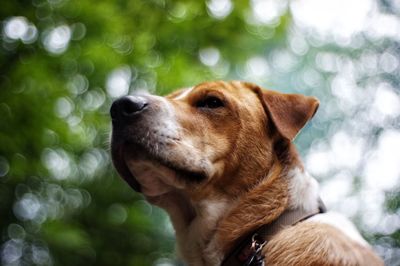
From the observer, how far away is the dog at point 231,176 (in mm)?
2152

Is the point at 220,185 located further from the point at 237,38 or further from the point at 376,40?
the point at 376,40

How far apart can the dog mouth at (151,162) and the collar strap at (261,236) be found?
1.11 feet

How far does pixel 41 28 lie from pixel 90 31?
37 centimetres

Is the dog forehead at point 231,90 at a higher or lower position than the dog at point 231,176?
higher

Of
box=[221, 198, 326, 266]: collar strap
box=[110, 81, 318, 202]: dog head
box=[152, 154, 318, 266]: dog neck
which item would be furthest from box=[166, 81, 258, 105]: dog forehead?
box=[221, 198, 326, 266]: collar strap

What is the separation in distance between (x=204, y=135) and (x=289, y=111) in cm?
43

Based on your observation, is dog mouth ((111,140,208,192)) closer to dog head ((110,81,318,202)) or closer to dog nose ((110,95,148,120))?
dog head ((110,81,318,202))

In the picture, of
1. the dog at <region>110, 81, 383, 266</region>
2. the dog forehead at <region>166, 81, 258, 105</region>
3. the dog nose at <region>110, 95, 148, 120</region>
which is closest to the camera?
the dog at <region>110, 81, 383, 266</region>

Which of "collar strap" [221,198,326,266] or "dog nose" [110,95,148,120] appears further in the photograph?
"dog nose" [110,95,148,120]

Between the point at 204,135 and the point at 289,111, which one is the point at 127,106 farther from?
the point at 289,111

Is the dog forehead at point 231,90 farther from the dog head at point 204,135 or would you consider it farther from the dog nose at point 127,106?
the dog nose at point 127,106

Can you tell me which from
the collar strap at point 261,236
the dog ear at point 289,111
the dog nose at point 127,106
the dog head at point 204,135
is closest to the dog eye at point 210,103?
the dog head at point 204,135

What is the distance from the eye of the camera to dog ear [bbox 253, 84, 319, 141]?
2.44m

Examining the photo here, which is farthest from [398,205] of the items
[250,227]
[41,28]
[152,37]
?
[41,28]
